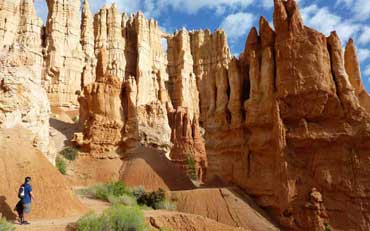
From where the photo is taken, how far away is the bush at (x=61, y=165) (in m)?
Answer: 23.2

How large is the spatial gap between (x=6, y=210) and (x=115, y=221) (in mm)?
A: 3591

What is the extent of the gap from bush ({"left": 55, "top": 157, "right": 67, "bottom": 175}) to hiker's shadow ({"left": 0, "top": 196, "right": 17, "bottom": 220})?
1186cm

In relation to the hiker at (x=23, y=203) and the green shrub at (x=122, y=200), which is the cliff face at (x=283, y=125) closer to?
the green shrub at (x=122, y=200)

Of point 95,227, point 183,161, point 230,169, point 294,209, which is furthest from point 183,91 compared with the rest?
point 95,227

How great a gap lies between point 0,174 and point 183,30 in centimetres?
5789

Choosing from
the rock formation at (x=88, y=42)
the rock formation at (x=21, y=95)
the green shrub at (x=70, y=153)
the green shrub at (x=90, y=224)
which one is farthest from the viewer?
the rock formation at (x=88, y=42)

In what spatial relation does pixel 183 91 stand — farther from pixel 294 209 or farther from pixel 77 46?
pixel 294 209

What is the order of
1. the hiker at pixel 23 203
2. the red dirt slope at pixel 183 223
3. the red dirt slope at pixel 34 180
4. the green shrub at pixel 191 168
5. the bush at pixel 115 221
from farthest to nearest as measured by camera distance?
the green shrub at pixel 191 168 → the red dirt slope at pixel 34 180 → the red dirt slope at pixel 183 223 → the hiker at pixel 23 203 → the bush at pixel 115 221

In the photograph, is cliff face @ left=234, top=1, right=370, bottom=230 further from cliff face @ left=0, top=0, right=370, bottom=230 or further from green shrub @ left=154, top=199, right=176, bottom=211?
green shrub @ left=154, top=199, right=176, bottom=211

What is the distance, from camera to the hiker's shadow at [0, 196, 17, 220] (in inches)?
437

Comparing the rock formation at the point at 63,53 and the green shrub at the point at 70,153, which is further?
the rock formation at the point at 63,53

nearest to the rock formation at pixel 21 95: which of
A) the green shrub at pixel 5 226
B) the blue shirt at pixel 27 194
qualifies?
the blue shirt at pixel 27 194

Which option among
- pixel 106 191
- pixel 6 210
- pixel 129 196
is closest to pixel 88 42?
pixel 106 191

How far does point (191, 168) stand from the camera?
1272 inches
